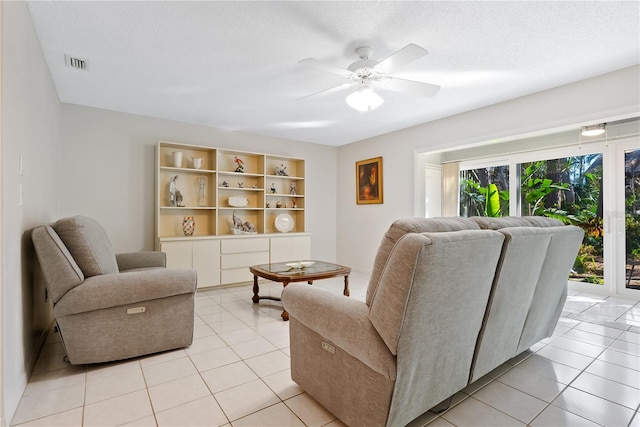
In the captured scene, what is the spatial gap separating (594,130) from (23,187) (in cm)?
549

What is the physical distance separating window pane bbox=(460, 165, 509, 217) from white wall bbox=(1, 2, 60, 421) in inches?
217

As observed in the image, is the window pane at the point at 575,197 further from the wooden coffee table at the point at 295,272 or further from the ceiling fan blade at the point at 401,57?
the ceiling fan blade at the point at 401,57

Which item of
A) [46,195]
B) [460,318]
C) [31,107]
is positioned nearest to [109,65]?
[31,107]

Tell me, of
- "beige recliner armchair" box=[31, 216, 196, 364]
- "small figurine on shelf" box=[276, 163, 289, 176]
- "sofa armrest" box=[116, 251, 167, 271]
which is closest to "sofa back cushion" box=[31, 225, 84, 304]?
"beige recliner armchair" box=[31, 216, 196, 364]

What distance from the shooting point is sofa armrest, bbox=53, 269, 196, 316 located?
1981 millimetres

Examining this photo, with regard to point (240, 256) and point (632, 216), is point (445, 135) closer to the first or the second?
point (632, 216)

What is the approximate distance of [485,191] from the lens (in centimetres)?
527

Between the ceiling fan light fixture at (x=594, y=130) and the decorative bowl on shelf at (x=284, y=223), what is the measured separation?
13.7 ft

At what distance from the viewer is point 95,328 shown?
2.07 meters

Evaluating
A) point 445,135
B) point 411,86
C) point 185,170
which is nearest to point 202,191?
point 185,170

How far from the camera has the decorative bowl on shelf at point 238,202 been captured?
15.9ft

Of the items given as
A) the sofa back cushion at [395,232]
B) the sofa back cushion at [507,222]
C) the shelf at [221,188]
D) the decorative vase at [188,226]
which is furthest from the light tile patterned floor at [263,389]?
the shelf at [221,188]

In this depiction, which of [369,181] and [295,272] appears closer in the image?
[295,272]

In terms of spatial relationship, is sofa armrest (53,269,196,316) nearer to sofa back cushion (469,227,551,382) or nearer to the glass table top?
the glass table top
